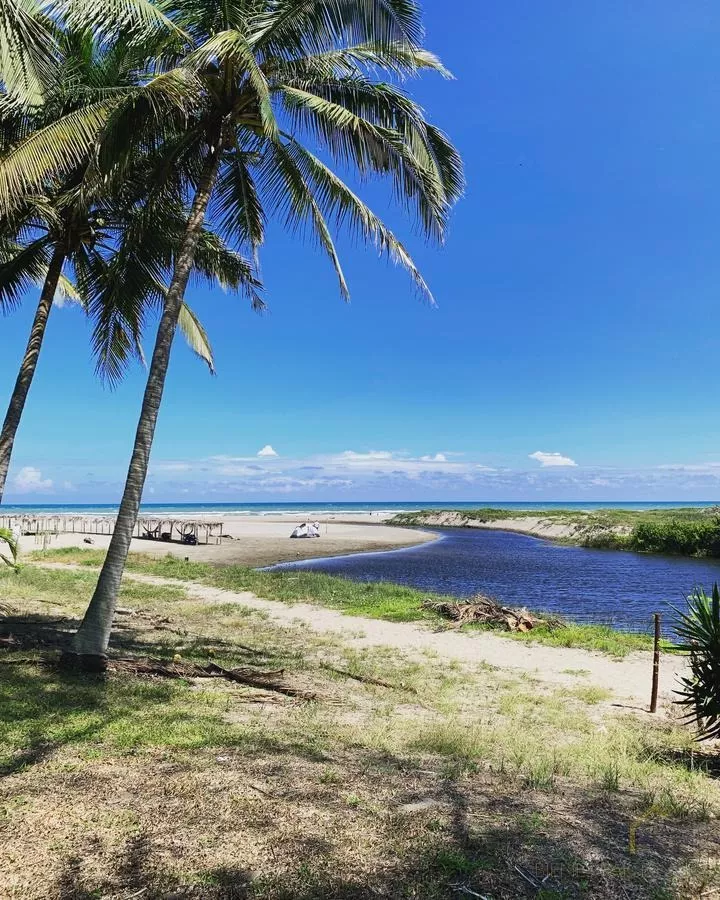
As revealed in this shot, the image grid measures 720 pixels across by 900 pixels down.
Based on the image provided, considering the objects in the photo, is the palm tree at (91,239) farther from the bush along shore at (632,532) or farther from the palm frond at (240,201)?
the bush along shore at (632,532)

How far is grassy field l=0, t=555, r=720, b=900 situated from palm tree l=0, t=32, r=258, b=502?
5.39m

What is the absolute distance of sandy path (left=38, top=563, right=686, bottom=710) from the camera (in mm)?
9367

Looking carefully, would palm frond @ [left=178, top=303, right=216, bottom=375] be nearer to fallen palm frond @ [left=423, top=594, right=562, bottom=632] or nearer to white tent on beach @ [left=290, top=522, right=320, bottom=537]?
fallen palm frond @ [left=423, top=594, right=562, bottom=632]

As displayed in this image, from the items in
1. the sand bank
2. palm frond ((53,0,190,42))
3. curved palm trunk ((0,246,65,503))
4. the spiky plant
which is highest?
palm frond ((53,0,190,42))

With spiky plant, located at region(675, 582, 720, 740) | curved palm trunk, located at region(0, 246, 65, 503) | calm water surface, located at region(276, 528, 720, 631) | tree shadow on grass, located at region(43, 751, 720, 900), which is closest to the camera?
tree shadow on grass, located at region(43, 751, 720, 900)

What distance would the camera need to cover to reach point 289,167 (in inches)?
350

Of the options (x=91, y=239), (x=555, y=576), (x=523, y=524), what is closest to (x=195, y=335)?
(x=91, y=239)

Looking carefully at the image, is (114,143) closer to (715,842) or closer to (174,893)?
(174,893)

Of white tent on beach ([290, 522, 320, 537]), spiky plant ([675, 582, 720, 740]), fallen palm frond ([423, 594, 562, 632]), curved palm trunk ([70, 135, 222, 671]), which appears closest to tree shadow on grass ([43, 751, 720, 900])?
spiky plant ([675, 582, 720, 740])

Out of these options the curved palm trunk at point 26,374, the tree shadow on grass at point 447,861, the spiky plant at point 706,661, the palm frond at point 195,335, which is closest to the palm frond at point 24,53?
the curved palm trunk at point 26,374

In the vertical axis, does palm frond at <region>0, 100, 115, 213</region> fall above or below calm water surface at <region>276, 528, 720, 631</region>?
above

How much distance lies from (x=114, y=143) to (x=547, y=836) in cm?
833

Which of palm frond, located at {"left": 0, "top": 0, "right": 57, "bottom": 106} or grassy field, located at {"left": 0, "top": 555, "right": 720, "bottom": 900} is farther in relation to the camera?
palm frond, located at {"left": 0, "top": 0, "right": 57, "bottom": 106}

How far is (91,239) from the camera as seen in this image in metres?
10.1
